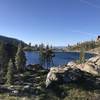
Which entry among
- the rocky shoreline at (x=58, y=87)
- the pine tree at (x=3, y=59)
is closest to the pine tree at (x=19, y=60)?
the pine tree at (x=3, y=59)

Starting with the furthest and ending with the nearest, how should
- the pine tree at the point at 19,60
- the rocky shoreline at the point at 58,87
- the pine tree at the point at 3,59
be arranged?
1. the pine tree at the point at 19,60
2. the pine tree at the point at 3,59
3. the rocky shoreline at the point at 58,87

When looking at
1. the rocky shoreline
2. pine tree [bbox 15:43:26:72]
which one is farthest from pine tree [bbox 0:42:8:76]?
the rocky shoreline

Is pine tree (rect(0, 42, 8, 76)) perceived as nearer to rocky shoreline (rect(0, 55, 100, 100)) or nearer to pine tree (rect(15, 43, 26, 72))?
pine tree (rect(15, 43, 26, 72))

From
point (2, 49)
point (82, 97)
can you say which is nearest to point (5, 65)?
point (2, 49)

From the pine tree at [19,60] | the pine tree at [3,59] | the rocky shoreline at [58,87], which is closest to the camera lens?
the rocky shoreline at [58,87]

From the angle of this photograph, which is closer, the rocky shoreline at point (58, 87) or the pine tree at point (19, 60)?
the rocky shoreline at point (58, 87)

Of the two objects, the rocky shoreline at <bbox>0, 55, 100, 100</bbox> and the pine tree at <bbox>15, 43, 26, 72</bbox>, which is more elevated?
the pine tree at <bbox>15, 43, 26, 72</bbox>

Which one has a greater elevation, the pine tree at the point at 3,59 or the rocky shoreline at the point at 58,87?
the pine tree at the point at 3,59

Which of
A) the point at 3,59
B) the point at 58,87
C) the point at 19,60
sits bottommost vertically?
the point at 58,87

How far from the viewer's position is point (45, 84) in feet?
202

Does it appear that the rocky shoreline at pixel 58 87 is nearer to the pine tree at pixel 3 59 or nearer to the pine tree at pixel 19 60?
the pine tree at pixel 19 60

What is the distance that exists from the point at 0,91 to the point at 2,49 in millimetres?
30771

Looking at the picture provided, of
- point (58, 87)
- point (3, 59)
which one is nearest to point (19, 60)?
point (3, 59)

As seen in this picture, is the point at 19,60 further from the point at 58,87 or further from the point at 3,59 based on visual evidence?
the point at 58,87
